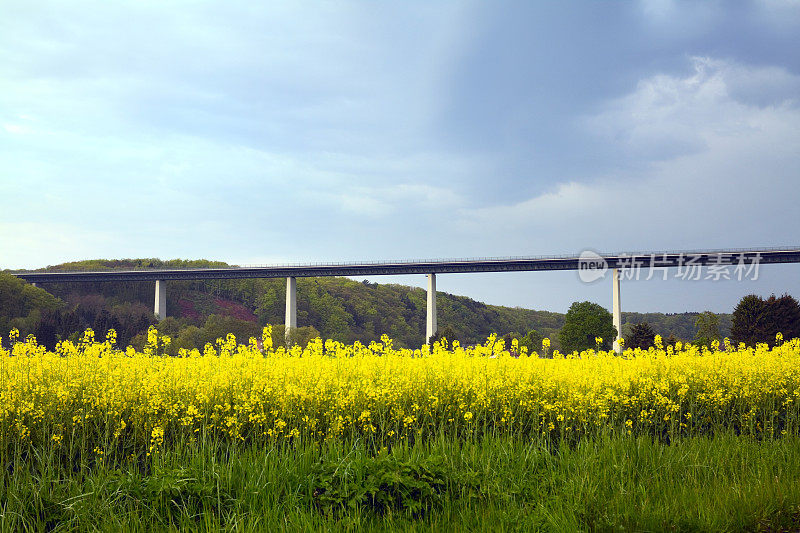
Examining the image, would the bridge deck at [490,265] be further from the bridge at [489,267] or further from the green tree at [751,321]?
the green tree at [751,321]

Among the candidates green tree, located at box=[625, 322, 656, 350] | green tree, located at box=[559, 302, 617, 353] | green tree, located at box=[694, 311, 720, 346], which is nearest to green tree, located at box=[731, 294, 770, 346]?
green tree, located at box=[625, 322, 656, 350]

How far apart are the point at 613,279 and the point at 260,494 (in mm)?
55447

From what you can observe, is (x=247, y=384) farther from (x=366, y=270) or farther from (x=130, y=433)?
(x=366, y=270)

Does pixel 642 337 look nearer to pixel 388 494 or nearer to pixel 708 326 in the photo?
pixel 708 326

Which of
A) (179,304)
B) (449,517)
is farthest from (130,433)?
(179,304)

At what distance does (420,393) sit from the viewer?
777cm

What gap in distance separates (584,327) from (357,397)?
3649 centimetres

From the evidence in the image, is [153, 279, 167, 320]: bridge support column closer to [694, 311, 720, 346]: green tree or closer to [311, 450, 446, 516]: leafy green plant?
[694, 311, 720, 346]: green tree

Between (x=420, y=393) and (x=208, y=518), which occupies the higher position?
(x=420, y=393)

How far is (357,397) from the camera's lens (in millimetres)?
7383

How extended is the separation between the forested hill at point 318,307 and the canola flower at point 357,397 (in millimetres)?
48481

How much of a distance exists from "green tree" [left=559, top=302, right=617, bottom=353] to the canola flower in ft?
102

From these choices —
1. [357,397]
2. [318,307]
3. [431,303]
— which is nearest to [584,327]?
[431,303]

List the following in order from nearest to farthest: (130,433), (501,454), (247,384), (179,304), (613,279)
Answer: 1. (501,454)
2. (130,433)
3. (247,384)
4. (613,279)
5. (179,304)
